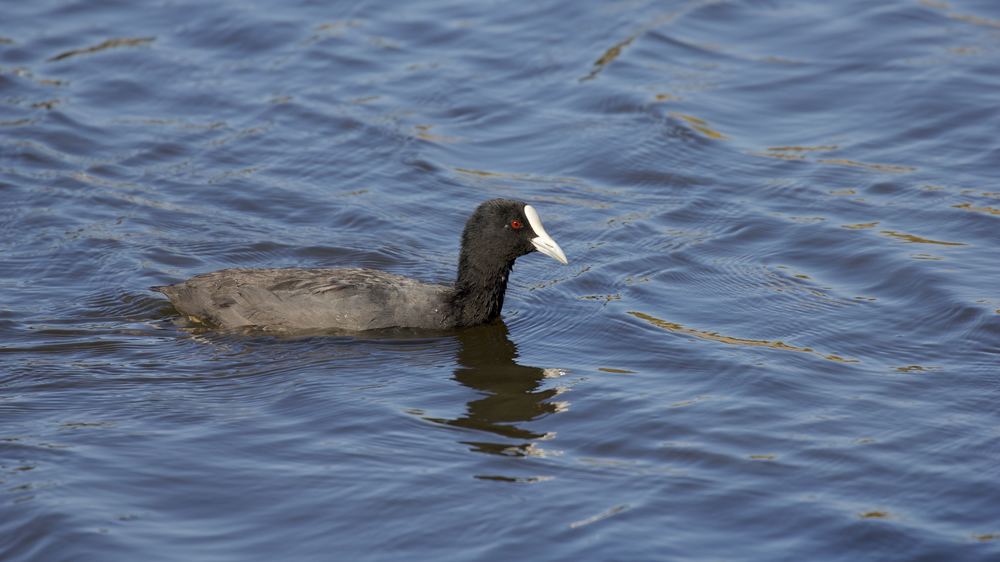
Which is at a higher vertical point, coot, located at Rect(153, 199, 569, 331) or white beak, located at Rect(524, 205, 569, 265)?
white beak, located at Rect(524, 205, 569, 265)

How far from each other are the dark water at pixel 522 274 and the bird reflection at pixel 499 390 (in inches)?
1.2

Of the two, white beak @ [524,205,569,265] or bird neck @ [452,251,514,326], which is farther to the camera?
bird neck @ [452,251,514,326]

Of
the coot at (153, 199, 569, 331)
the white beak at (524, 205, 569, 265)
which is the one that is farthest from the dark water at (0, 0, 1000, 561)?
the white beak at (524, 205, 569, 265)

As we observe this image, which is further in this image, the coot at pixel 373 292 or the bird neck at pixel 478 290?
the bird neck at pixel 478 290

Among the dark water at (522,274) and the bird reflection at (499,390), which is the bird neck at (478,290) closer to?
the bird reflection at (499,390)

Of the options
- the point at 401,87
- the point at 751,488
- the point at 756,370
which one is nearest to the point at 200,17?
the point at 401,87

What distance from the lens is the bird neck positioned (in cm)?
934

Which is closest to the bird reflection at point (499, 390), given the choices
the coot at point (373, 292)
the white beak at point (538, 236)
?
the coot at point (373, 292)

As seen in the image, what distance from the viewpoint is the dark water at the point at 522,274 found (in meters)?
6.70

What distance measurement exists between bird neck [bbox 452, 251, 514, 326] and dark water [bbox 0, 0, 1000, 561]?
222 mm

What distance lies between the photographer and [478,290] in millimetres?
9367

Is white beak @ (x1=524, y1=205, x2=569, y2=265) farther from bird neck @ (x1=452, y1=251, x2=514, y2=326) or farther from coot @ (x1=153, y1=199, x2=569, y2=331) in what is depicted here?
bird neck @ (x1=452, y1=251, x2=514, y2=326)

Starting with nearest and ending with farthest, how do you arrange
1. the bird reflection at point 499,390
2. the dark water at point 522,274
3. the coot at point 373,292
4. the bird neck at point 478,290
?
the dark water at point 522,274, the bird reflection at point 499,390, the coot at point 373,292, the bird neck at point 478,290

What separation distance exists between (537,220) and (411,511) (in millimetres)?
3083
